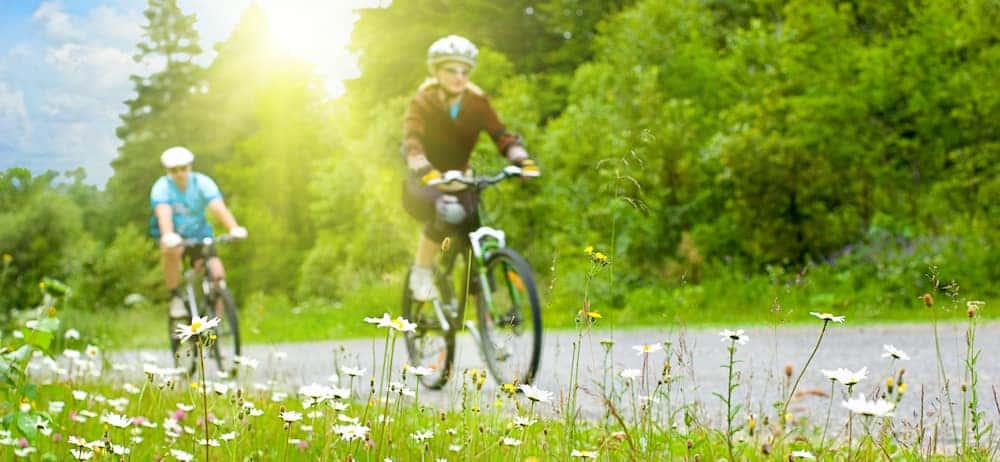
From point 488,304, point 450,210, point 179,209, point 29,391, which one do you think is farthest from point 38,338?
point 179,209

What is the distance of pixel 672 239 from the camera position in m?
13.3

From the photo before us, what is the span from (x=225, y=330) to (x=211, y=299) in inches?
9.1

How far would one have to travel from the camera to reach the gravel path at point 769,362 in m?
4.93

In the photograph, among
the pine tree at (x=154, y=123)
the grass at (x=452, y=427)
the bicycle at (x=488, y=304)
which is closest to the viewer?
the grass at (x=452, y=427)

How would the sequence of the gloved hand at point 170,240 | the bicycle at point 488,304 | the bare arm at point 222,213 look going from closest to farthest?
the bicycle at point 488,304, the gloved hand at point 170,240, the bare arm at point 222,213

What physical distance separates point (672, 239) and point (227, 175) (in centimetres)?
2716

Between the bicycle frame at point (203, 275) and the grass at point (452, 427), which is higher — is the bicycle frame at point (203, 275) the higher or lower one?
the higher one

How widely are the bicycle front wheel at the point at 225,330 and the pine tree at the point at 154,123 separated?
3325cm

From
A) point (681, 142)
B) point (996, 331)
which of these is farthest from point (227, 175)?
point (996, 331)

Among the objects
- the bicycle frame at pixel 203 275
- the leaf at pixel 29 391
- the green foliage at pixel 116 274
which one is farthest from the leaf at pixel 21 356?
the green foliage at pixel 116 274

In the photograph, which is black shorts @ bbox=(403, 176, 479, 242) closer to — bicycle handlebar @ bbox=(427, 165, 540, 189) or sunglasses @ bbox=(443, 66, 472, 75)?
bicycle handlebar @ bbox=(427, 165, 540, 189)

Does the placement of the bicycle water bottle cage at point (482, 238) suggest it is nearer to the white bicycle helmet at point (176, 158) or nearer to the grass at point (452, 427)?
the grass at point (452, 427)

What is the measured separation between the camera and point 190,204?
287 inches

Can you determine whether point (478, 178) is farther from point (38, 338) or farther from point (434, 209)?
point (38, 338)
